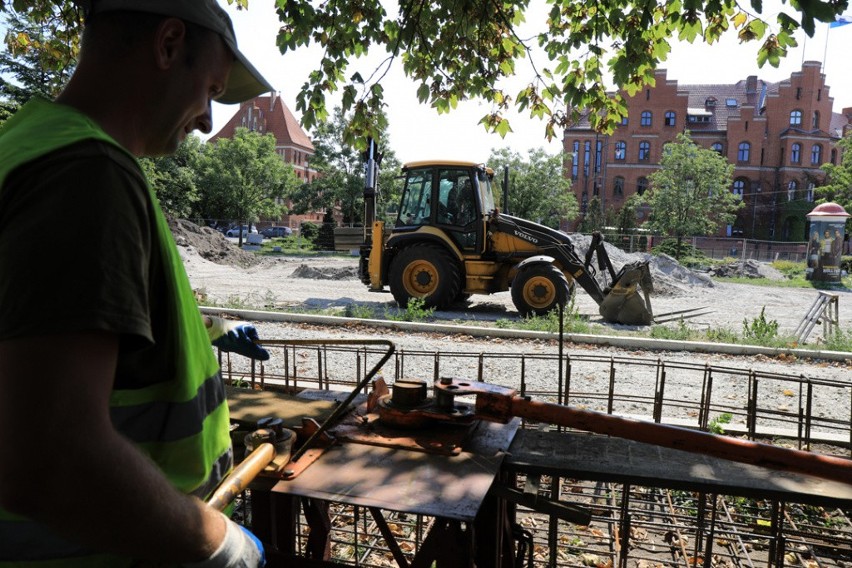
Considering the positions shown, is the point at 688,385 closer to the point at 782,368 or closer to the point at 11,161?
the point at 782,368

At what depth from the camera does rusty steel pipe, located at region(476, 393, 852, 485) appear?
7.29 feet

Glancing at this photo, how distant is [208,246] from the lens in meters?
29.6

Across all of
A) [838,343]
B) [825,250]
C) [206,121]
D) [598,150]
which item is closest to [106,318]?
[206,121]

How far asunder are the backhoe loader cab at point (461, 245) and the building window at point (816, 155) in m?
50.1

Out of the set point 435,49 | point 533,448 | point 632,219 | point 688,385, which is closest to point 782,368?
point 688,385

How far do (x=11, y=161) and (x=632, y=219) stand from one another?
1853 inches

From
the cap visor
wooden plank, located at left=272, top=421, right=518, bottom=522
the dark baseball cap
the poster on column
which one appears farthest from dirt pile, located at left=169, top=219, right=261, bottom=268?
the dark baseball cap

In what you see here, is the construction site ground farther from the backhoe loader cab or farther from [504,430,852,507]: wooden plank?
the backhoe loader cab

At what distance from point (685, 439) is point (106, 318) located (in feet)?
6.90

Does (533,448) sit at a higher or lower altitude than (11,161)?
lower

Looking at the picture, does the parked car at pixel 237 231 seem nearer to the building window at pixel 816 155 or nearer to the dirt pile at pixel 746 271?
the dirt pile at pixel 746 271

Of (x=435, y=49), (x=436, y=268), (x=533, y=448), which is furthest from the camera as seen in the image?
(x=436, y=268)

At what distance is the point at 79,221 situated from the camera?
38.6 inches

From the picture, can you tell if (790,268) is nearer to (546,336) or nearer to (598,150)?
(546,336)
